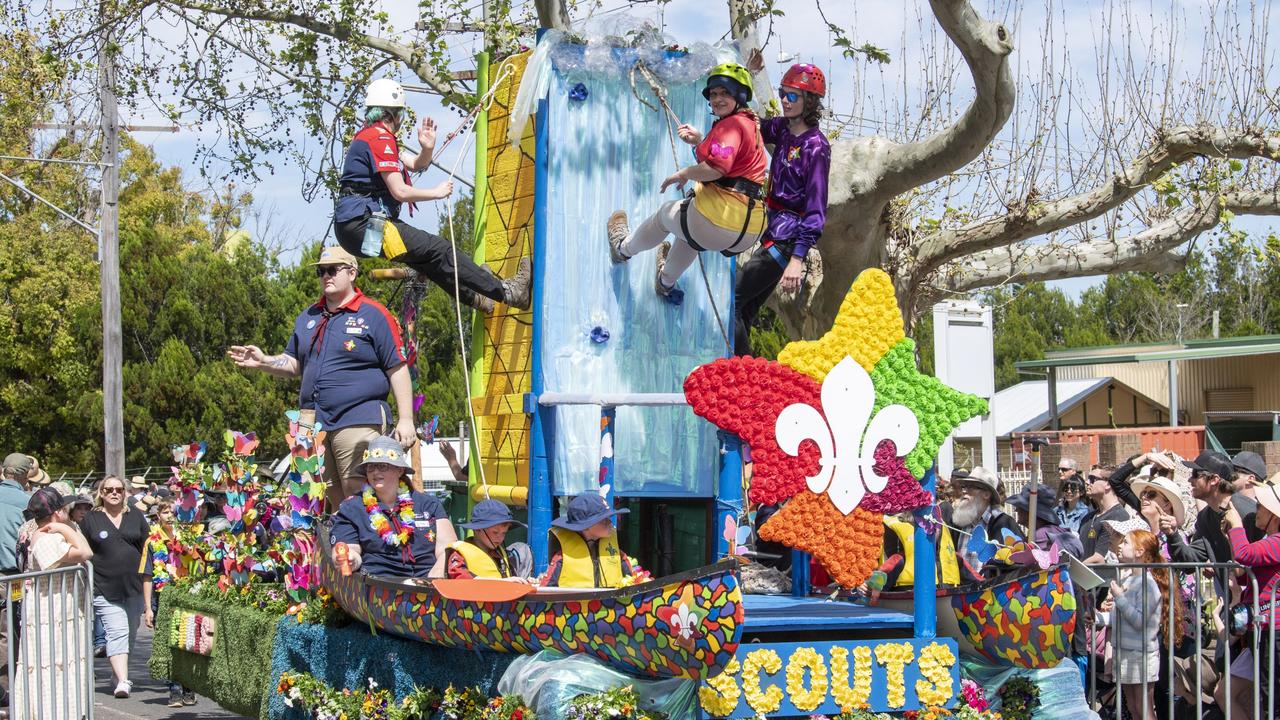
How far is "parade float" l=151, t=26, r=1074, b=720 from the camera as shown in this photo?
239 inches

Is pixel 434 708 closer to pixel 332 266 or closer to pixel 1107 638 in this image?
pixel 332 266

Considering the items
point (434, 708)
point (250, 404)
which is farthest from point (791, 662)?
point (250, 404)

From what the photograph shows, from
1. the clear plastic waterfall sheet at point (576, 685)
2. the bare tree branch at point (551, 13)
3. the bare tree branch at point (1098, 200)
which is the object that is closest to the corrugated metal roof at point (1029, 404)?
the bare tree branch at point (1098, 200)

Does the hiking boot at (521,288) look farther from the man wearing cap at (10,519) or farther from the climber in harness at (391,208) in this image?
the man wearing cap at (10,519)

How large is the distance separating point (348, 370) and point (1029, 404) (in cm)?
3330

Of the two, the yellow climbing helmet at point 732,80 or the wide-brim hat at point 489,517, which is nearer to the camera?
the wide-brim hat at point 489,517

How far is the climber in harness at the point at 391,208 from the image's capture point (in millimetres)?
8102

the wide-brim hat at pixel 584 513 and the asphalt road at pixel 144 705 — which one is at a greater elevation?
the wide-brim hat at pixel 584 513

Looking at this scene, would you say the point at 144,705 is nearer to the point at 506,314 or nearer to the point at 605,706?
the point at 506,314

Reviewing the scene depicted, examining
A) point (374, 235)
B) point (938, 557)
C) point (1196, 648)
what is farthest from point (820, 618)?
point (374, 235)

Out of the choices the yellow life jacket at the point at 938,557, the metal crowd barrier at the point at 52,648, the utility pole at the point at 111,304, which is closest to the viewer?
the metal crowd barrier at the point at 52,648

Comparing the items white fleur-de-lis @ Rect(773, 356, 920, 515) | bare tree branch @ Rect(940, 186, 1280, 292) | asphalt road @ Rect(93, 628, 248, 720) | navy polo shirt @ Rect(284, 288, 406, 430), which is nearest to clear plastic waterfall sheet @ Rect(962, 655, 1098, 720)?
white fleur-de-lis @ Rect(773, 356, 920, 515)

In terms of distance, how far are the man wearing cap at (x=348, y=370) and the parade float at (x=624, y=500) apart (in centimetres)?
19

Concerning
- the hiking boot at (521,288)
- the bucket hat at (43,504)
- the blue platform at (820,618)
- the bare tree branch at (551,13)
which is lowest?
the blue platform at (820,618)
